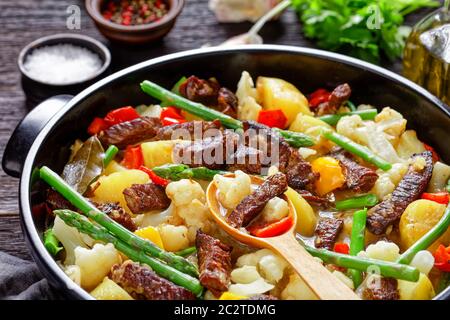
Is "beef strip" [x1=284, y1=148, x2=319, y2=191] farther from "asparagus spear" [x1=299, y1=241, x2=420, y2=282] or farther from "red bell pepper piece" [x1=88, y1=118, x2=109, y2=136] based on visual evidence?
"red bell pepper piece" [x1=88, y1=118, x2=109, y2=136]

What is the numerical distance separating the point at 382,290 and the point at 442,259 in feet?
1.29

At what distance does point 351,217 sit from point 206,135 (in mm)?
868

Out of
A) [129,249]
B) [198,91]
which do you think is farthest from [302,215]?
[198,91]

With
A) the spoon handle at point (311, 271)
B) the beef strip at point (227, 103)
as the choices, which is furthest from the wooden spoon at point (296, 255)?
the beef strip at point (227, 103)

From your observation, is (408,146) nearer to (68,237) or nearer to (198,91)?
(198,91)

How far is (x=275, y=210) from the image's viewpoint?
3.34 meters

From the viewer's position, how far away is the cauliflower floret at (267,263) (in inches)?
124

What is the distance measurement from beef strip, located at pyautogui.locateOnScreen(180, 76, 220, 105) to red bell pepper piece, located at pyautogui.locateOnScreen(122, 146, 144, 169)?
→ 0.48m

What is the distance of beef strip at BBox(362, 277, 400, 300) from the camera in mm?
Answer: 3057

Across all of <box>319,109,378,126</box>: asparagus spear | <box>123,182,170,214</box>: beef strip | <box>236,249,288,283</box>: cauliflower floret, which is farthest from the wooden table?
<box>236,249,288,283</box>: cauliflower floret

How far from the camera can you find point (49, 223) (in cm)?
365

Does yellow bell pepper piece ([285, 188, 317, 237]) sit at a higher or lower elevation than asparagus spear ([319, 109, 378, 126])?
lower
